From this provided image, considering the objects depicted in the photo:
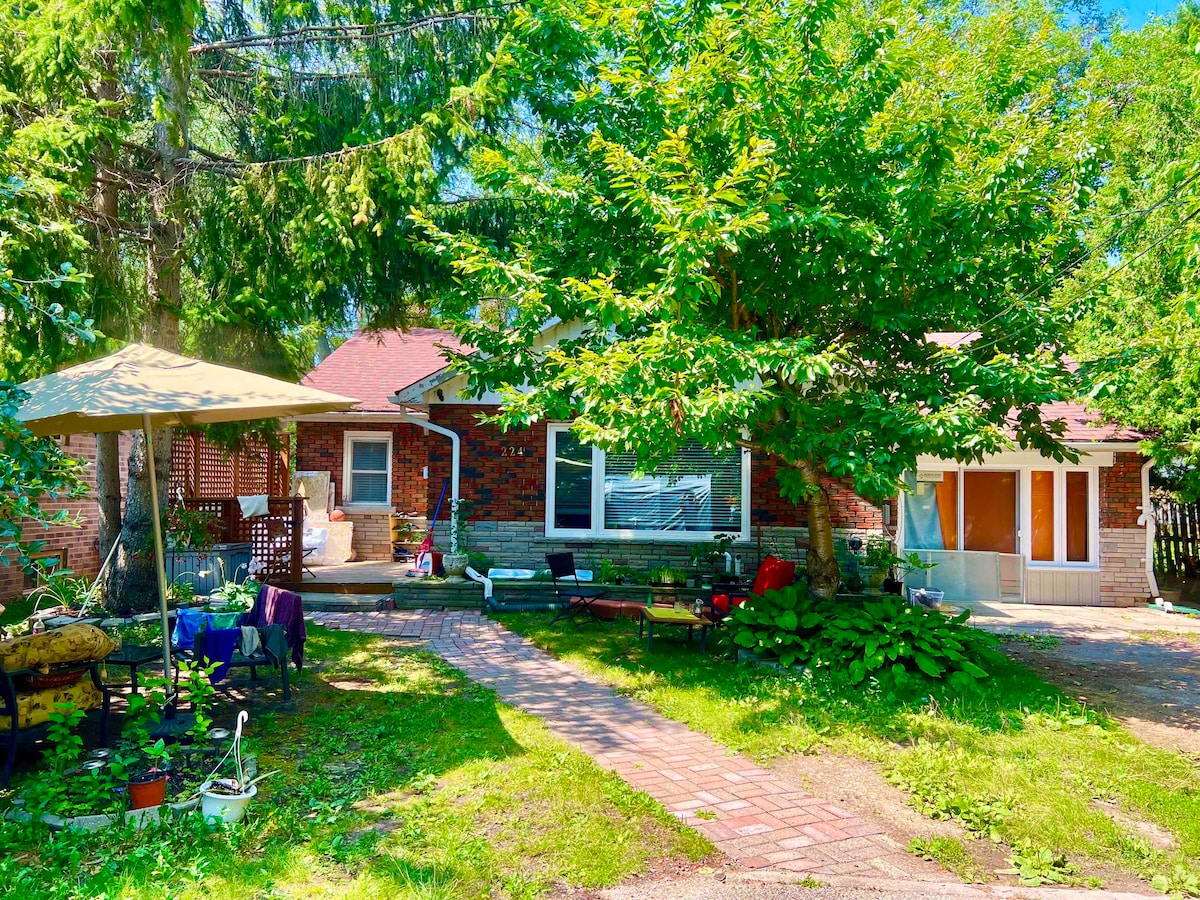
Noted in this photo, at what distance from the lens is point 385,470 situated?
58.5ft

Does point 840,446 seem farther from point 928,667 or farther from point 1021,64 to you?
point 1021,64

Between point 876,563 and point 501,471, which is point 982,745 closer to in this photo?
point 876,563

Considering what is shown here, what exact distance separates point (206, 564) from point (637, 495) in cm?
677

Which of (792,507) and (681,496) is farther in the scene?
(681,496)

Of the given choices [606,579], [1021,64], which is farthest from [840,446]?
[606,579]

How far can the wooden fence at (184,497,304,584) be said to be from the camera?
43.1ft

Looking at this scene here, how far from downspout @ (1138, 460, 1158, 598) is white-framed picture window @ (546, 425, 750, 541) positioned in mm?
7236

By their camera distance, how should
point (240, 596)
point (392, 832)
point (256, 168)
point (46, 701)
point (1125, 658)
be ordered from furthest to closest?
1. point (1125, 658)
2. point (256, 168)
3. point (240, 596)
4. point (46, 701)
5. point (392, 832)

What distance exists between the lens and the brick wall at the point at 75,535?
12.5 m

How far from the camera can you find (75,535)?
13438mm

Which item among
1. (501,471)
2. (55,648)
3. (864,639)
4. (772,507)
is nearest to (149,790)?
(55,648)

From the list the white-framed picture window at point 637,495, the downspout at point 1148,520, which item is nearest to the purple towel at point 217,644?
the white-framed picture window at point 637,495

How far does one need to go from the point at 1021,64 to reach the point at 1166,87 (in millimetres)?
6517

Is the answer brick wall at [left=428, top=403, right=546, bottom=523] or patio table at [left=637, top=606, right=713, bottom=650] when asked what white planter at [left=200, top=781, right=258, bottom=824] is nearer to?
patio table at [left=637, top=606, right=713, bottom=650]
